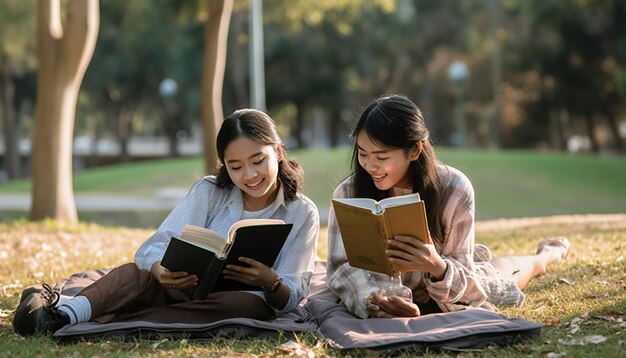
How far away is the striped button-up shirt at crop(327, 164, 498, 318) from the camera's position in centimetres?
493

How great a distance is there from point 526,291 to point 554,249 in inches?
44.9

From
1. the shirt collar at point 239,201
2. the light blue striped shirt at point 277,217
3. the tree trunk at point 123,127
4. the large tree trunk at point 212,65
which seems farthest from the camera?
the tree trunk at point 123,127

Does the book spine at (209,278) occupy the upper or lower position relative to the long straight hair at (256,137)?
lower

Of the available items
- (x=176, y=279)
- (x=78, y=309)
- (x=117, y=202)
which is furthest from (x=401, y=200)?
(x=117, y=202)

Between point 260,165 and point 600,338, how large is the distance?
2069 millimetres

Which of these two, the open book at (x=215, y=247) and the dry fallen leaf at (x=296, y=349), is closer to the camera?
the dry fallen leaf at (x=296, y=349)

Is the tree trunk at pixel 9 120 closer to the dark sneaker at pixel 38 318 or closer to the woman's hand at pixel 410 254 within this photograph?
the dark sneaker at pixel 38 318

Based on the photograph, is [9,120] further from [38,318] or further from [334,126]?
[38,318]

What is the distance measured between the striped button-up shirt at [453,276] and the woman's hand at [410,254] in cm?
26

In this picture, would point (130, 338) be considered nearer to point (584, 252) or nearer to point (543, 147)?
point (584, 252)

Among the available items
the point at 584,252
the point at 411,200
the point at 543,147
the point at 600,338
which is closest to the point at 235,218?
the point at 411,200

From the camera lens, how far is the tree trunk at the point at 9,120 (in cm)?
3344

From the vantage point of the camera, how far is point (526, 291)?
20.0 ft

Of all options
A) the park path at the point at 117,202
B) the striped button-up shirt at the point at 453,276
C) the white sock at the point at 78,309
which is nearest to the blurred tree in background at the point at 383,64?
the park path at the point at 117,202
